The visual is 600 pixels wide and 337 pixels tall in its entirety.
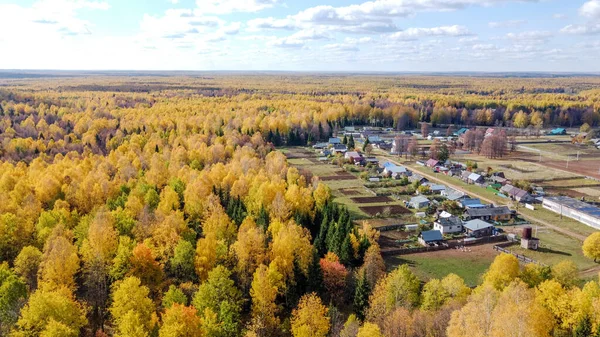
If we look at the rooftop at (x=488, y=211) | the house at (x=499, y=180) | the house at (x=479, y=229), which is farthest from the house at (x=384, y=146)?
the house at (x=479, y=229)

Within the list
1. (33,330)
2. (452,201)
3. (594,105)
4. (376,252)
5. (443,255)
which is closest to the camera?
(33,330)

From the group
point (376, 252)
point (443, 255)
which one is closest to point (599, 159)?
point (443, 255)

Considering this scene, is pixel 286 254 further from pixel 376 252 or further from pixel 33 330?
pixel 33 330

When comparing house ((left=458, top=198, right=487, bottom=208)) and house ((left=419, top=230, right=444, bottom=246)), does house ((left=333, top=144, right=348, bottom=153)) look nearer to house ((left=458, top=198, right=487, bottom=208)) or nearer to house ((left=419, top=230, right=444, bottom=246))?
house ((left=458, top=198, right=487, bottom=208))

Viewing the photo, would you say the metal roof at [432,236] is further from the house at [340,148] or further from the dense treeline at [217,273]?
the house at [340,148]

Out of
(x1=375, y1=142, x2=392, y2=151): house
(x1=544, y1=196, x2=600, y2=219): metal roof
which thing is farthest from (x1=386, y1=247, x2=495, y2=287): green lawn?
(x1=375, y1=142, x2=392, y2=151): house

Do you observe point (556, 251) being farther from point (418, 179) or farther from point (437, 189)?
point (418, 179)

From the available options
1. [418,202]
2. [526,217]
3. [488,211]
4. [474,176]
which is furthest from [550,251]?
[474,176]
